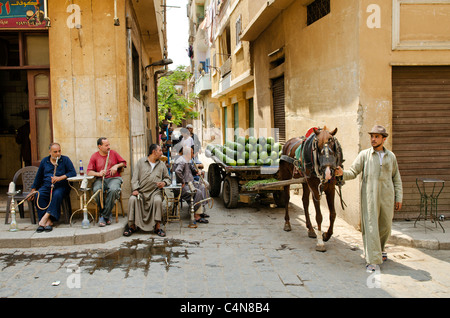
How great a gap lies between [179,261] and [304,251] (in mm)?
1947

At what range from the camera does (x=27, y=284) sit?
480 centimetres

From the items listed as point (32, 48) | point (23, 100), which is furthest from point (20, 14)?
point (23, 100)

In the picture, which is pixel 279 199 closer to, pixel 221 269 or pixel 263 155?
pixel 263 155

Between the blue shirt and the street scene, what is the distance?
20mm

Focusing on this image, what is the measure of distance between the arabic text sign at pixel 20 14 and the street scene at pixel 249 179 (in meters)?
0.03

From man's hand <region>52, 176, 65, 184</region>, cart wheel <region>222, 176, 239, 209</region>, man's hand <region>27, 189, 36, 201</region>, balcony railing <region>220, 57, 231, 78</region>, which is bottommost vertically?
cart wheel <region>222, 176, 239, 209</region>

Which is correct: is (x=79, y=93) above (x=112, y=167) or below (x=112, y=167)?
above

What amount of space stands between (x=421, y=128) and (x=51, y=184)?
6889 millimetres

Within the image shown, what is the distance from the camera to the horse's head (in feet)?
18.4

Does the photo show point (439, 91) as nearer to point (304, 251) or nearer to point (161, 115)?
point (304, 251)

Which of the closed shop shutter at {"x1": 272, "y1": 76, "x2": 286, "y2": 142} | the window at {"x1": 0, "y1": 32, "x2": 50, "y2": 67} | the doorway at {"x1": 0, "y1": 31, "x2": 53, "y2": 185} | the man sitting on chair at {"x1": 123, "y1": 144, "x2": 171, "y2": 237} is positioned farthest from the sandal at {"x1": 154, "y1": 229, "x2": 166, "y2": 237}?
the closed shop shutter at {"x1": 272, "y1": 76, "x2": 286, "y2": 142}

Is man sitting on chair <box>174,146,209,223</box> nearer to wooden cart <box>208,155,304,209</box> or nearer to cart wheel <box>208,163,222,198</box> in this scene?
wooden cart <box>208,155,304,209</box>

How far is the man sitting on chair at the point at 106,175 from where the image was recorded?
716 cm

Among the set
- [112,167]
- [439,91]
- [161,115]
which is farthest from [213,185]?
[161,115]
